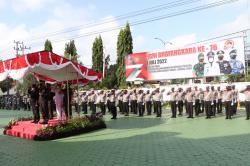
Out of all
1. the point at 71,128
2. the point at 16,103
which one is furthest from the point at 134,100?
the point at 16,103

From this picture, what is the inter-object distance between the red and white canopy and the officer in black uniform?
42.1 ft

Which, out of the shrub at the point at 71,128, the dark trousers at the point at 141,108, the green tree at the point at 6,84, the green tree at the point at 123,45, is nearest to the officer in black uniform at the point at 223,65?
the dark trousers at the point at 141,108

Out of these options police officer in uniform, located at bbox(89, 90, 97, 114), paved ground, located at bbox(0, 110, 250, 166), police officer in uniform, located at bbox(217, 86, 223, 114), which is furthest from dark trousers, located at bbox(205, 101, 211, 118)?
police officer in uniform, located at bbox(89, 90, 97, 114)

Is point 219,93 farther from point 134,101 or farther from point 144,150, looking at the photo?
point 144,150

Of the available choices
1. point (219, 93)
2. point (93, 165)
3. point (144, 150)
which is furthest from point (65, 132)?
→ point (219, 93)

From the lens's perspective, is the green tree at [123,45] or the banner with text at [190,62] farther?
the green tree at [123,45]

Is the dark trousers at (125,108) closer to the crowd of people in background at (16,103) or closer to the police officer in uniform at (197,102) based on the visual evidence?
the police officer in uniform at (197,102)

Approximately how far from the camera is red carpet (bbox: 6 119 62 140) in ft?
45.7

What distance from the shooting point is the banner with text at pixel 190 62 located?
2653 cm

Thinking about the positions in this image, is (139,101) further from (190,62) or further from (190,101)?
(190,62)

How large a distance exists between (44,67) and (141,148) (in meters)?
5.30

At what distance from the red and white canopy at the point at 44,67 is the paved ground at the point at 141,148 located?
2.39 m

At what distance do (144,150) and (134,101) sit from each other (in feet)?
43.0

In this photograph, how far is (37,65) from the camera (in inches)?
546
